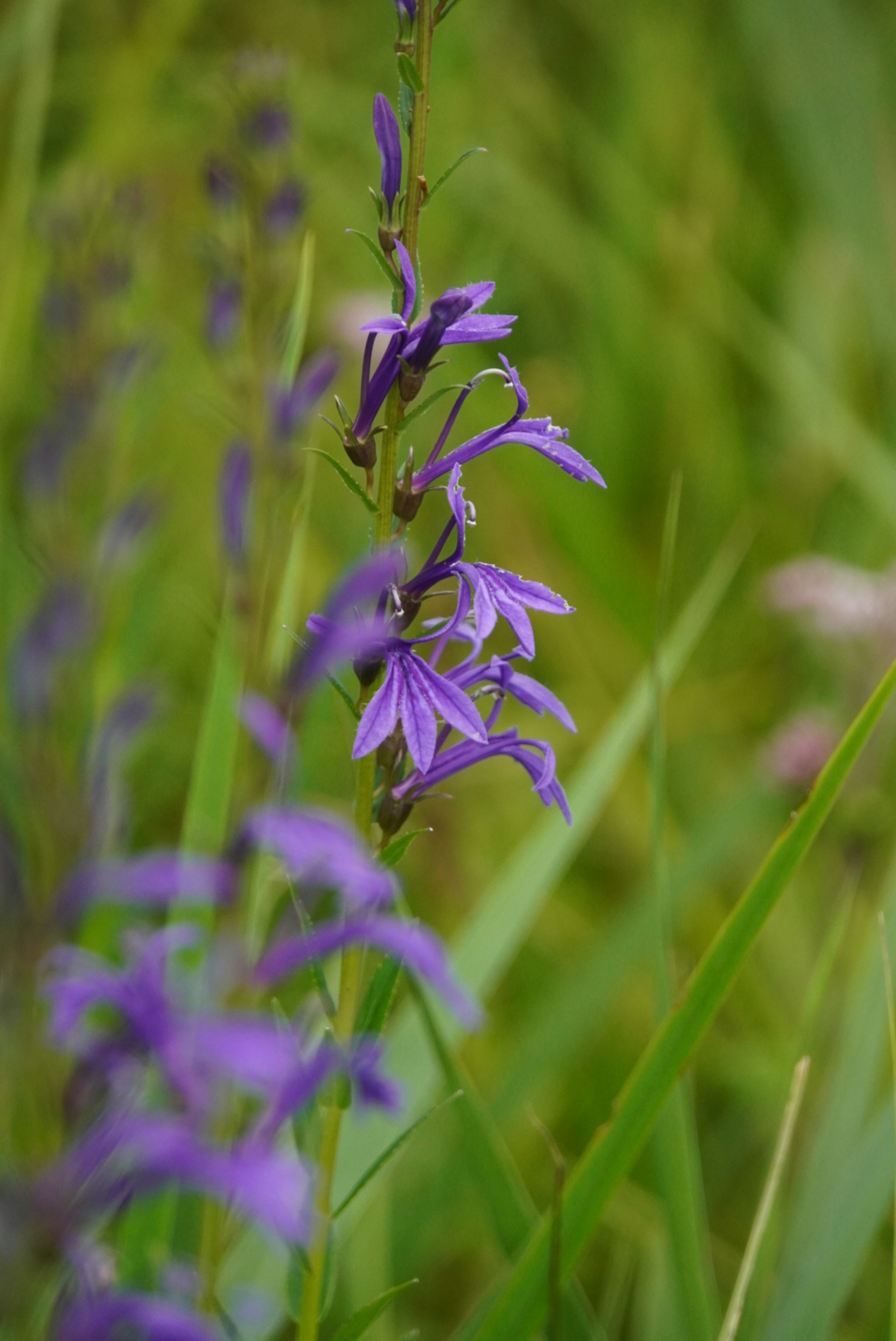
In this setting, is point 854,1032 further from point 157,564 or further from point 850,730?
point 157,564

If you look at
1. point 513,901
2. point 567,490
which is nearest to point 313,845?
point 513,901

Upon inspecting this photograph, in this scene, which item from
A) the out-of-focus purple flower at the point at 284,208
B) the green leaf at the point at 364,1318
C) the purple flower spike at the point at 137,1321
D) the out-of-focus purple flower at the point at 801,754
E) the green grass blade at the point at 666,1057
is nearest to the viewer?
the purple flower spike at the point at 137,1321

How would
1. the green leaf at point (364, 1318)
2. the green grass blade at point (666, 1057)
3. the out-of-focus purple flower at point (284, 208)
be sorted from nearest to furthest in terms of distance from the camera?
the green leaf at point (364, 1318) < the green grass blade at point (666, 1057) < the out-of-focus purple flower at point (284, 208)

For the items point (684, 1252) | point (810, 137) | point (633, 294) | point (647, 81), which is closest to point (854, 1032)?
point (684, 1252)

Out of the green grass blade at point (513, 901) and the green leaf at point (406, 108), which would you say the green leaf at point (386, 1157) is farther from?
the green leaf at point (406, 108)

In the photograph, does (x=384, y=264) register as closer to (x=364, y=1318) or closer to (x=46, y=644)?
(x=46, y=644)

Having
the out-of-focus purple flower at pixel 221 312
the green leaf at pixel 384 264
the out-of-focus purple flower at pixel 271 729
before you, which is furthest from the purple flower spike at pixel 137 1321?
the out-of-focus purple flower at pixel 221 312

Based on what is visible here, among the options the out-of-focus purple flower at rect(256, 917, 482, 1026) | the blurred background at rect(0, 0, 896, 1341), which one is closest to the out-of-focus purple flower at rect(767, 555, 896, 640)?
the blurred background at rect(0, 0, 896, 1341)
